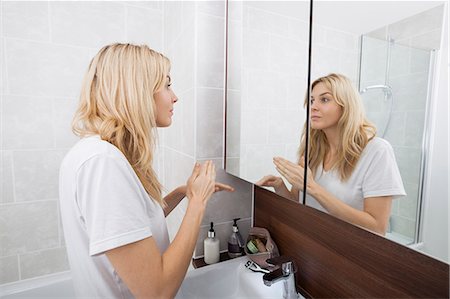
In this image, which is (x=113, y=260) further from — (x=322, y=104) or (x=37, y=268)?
(x=37, y=268)

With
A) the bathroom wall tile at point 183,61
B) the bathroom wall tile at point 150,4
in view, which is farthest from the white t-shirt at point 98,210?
the bathroom wall tile at point 150,4

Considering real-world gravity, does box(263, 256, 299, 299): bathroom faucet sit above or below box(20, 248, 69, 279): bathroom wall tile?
above

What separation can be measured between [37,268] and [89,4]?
1345 mm

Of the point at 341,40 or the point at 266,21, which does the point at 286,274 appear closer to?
the point at 341,40

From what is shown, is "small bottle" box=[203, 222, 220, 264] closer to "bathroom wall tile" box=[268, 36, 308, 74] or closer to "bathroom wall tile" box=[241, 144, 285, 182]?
"bathroom wall tile" box=[241, 144, 285, 182]

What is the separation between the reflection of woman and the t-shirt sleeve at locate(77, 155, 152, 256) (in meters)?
0.42

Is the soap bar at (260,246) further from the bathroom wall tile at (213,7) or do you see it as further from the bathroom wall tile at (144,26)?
the bathroom wall tile at (144,26)

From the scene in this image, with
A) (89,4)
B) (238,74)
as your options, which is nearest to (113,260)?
(238,74)

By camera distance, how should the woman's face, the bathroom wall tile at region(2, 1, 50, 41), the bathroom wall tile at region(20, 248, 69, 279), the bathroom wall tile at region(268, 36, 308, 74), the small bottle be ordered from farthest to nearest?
the bathroom wall tile at region(20, 248, 69, 279) → the bathroom wall tile at region(2, 1, 50, 41) → the small bottle → the woman's face → the bathroom wall tile at region(268, 36, 308, 74)

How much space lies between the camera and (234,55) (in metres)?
1.00

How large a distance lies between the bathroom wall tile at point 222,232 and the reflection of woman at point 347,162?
526mm

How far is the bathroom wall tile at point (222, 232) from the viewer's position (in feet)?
3.53

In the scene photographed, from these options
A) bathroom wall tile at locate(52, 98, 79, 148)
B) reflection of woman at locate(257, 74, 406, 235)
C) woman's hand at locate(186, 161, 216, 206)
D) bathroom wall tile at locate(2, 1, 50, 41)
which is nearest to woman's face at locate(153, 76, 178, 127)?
woman's hand at locate(186, 161, 216, 206)

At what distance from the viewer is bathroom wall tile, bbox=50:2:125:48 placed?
1245 millimetres
